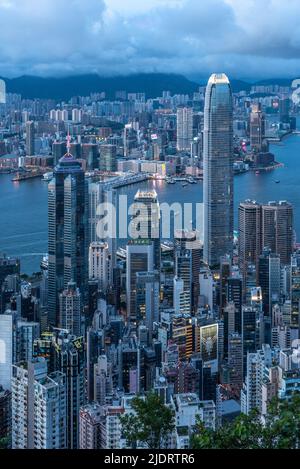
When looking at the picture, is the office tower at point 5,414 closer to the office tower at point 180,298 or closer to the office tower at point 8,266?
the office tower at point 180,298

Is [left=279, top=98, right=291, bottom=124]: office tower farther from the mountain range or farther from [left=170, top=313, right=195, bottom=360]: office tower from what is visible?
[left=170, top=313, right=195, bottom=360]: office tower

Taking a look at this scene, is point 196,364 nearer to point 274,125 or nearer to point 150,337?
point 150,337

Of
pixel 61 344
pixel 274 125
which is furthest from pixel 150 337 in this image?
pixel 274 125

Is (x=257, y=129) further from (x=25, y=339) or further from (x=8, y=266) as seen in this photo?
(x=25, y=339)

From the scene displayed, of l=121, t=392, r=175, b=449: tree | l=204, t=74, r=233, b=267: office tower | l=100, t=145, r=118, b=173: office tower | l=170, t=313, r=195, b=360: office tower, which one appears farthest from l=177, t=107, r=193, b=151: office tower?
l=121, t=392, r=175, b=449: tree

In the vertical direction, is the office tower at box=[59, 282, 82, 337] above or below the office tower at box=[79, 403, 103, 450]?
below

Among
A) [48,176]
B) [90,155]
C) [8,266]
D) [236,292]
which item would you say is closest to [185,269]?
[236,292]
